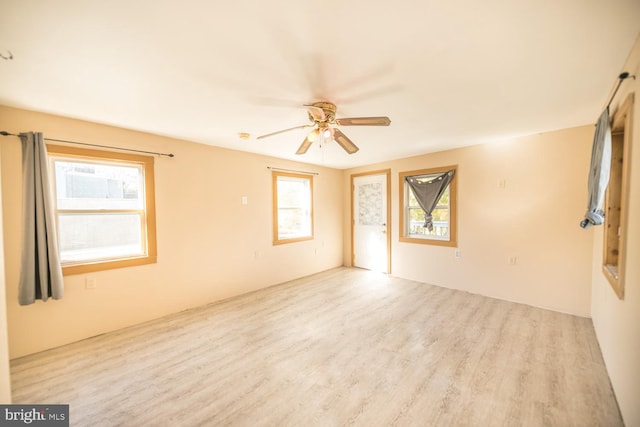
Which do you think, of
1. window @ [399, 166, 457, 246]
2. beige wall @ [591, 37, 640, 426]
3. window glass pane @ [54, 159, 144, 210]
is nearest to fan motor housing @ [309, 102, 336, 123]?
beige wall @ [591, 37, 640, 426]

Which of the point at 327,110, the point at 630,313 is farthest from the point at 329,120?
the point at 630,313

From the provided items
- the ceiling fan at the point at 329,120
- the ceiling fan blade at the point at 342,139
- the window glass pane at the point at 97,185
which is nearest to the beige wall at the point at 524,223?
the ceiling fan blade at the point at 342,139

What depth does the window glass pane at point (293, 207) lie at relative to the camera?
4617mm

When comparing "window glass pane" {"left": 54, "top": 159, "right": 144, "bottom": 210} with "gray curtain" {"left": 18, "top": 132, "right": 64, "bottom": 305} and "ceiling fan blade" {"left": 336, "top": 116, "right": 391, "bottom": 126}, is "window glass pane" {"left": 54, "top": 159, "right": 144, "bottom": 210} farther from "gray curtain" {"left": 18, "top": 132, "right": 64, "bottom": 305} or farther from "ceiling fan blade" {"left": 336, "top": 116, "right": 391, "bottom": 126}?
"ceiling fan blade" {"left": 336, "top": 116, "right": 391, "bottom": 126}

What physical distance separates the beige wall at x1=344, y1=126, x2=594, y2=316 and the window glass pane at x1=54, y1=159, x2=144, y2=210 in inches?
177

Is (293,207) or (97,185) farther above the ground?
(97,185)

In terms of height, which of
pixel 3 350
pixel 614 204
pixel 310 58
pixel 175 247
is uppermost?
pixel 310 58

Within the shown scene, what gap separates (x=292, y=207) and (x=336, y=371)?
320 centimetres

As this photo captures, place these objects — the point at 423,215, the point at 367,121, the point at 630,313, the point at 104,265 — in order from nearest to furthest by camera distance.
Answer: the point at 630,313
the point at 367,121
the point at 104,265
the point at 423,215

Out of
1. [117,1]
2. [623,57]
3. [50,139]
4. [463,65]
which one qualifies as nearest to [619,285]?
[623,57]

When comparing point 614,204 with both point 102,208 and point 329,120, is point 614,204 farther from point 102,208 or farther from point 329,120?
point 102,208

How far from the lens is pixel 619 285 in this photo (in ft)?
5.42

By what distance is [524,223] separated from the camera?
330 cm

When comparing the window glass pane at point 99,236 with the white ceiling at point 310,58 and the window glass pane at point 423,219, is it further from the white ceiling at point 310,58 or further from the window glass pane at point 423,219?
the window glass pane at point 423,219
